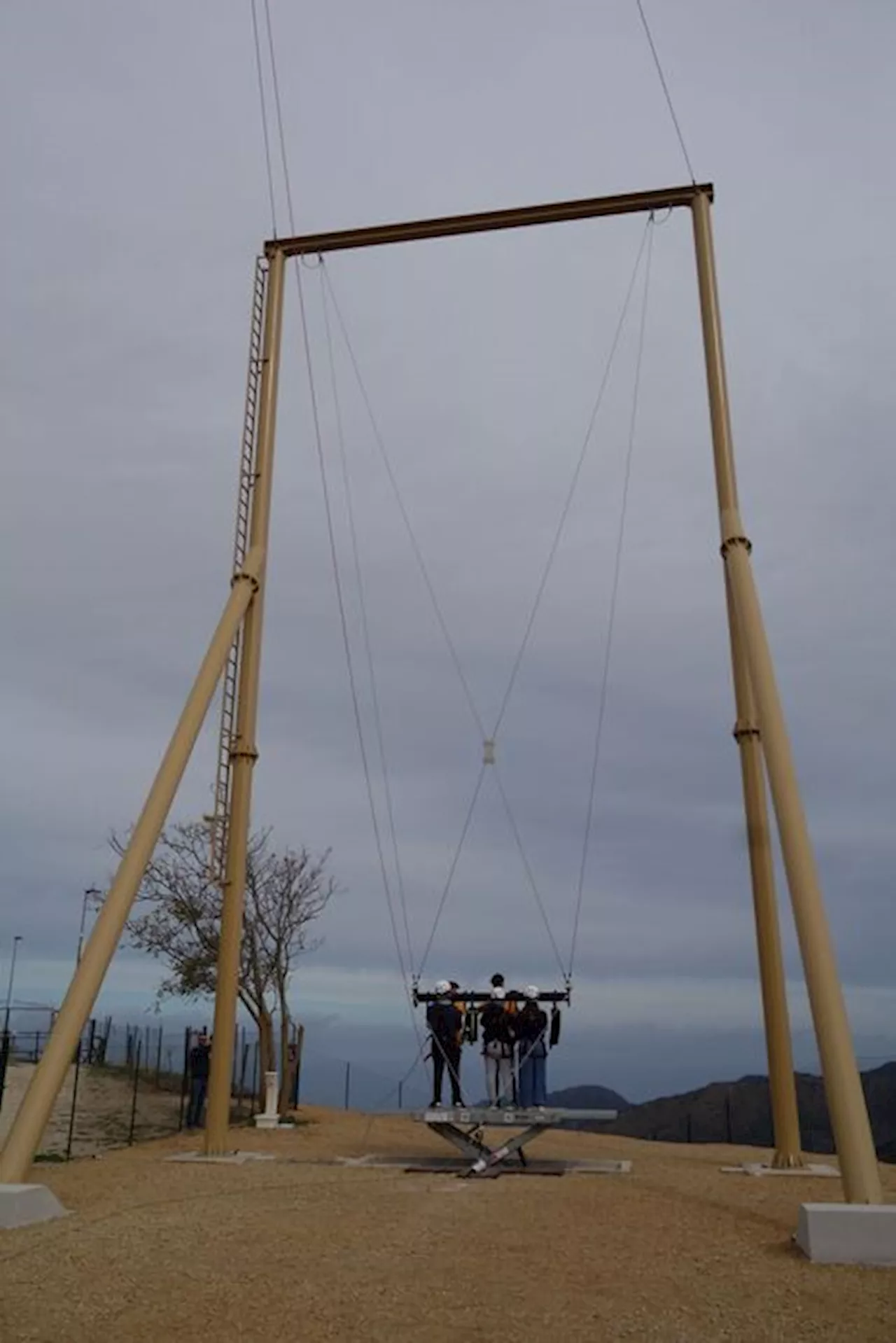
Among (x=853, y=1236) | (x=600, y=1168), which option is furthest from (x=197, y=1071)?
(x=853, y=1236)

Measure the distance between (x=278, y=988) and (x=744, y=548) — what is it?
49.4 feet

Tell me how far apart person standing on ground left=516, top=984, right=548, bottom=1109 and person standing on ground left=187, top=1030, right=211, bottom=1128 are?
321 inches

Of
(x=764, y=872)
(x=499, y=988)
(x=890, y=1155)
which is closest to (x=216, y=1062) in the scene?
(x=499, y=988)

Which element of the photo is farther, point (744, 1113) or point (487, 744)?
point (744, 1113)

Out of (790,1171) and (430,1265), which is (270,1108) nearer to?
(790,1171)

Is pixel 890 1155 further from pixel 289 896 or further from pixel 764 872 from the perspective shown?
pixel 764 872

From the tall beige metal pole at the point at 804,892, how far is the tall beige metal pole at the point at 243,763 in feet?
20.4

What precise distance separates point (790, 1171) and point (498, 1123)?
11.4 feet

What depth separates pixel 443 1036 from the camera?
15258mm

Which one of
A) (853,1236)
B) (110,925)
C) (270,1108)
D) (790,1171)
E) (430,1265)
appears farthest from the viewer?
(270,1108)

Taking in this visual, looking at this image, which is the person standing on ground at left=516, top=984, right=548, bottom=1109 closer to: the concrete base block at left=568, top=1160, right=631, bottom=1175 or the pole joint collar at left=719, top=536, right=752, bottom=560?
the concrete base block at left=568, top=1160, right=631, bottom=1175

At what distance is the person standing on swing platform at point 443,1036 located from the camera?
15203mm

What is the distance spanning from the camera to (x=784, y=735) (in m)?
12.9

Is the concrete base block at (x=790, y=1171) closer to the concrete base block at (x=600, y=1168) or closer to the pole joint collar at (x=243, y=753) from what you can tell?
the concrete base block at (x=600, y=1168)
